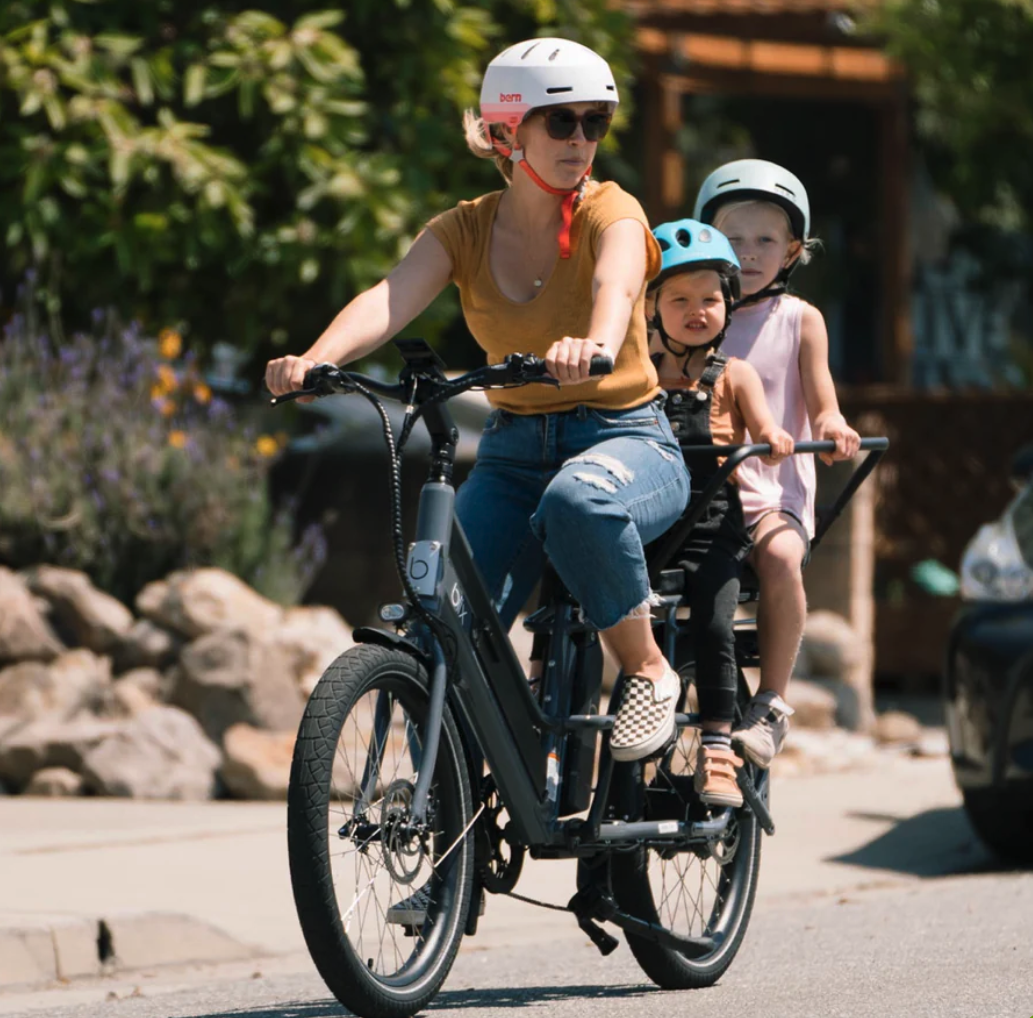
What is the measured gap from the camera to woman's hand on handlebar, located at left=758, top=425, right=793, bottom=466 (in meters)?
5.35

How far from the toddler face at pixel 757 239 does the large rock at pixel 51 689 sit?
431 cm

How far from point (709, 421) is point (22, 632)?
479 cm

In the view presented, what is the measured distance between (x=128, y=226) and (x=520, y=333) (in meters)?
5.92

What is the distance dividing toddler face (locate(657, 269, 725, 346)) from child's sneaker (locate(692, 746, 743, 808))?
953 millimetres

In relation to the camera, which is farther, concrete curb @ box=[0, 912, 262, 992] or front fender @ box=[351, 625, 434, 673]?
concrete curb @ box=[0, 912, 262, 992]

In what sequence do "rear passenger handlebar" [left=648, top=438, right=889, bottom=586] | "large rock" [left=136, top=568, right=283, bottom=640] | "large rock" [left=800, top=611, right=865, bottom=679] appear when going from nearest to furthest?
1. "rear passenger handlebar" [left=648, top=438, right=889, bottom=586]
2. "large rock" [left=136, top=568, right=283, bottom=640]
3. "large rock" [left=800, top=611, right=865, bottom=679]

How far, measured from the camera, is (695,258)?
5.51m

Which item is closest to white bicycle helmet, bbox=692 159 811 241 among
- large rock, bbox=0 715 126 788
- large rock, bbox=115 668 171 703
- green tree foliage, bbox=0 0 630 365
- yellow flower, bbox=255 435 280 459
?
large rock, bbox=0 715 126 788

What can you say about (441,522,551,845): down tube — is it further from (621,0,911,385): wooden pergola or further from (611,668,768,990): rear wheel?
(621,0,911,385): wooden pergola

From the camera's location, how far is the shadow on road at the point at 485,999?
16.8ft

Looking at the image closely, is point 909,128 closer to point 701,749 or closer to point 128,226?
point 128,226

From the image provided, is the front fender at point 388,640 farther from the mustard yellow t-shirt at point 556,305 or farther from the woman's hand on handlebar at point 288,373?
the mustard yellow t-shirt at point 556,305

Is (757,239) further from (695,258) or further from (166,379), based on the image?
(166,379)

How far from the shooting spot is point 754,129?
2139cm
